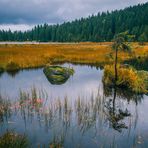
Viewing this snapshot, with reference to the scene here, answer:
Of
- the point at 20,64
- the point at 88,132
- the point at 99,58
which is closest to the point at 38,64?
the point at 20,64

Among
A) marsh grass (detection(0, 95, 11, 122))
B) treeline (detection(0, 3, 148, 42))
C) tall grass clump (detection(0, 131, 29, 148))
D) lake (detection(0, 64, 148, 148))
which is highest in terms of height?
treeline (detection(0, 3, 148, 42))

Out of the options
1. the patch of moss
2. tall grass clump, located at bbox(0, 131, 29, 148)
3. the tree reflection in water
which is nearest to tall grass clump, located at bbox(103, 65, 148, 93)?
the tree reflection in water

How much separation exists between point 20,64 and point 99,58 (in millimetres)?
16485

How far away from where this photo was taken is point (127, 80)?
28.9 m

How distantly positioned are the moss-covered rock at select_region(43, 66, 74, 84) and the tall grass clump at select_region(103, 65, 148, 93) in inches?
196

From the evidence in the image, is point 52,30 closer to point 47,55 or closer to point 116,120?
point 47,55

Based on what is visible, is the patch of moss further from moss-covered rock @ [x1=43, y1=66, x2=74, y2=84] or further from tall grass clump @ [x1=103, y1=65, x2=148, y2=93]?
tall grass clump @ [x1=103, y1=65, x2=148, y2=93]

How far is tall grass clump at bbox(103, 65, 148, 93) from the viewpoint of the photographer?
2775cm

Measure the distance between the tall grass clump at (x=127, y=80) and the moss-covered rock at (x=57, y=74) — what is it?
4.98 meters

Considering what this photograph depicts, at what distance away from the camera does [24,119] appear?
1803 centimetres

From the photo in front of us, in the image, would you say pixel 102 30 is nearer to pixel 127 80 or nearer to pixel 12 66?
pixel 12 66

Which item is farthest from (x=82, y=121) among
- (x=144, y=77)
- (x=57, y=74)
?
(x=57, y=74)

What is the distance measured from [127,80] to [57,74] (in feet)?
29.7

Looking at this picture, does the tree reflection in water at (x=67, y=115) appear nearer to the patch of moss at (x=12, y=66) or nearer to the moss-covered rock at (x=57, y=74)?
the moss-covered rock at (x=57, y=74)
